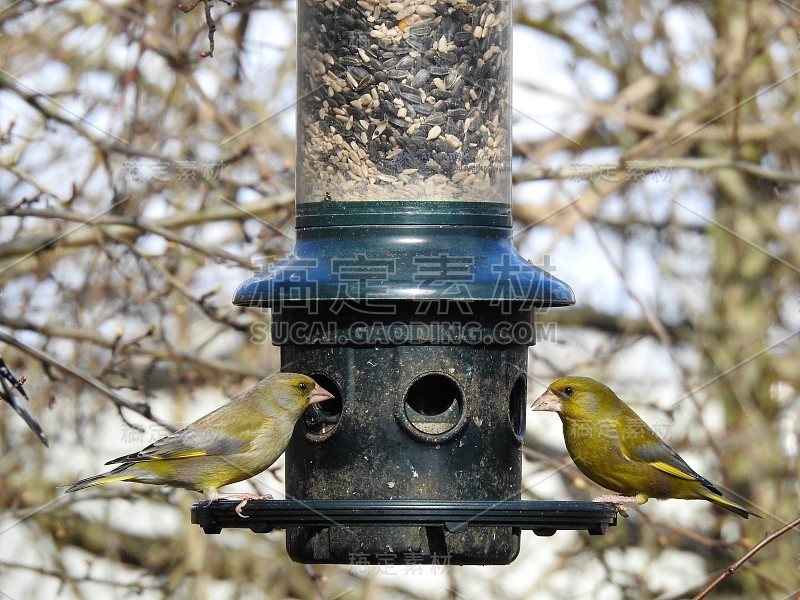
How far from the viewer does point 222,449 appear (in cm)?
594

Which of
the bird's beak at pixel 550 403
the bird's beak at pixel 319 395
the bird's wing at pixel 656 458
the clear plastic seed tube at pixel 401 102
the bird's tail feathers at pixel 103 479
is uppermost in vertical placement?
the clear plastic seed tube at pixel 401 102

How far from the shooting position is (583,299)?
11.7 m

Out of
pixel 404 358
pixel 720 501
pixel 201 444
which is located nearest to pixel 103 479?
pixel 201 444

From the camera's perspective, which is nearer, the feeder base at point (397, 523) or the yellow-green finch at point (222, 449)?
the feeder base at point (397, 523)

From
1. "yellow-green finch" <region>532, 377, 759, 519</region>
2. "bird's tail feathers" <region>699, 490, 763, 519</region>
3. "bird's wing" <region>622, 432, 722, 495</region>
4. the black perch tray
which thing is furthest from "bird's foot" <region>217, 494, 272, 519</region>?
"bird's tail feathers" <region>699, 490, 763, 519</region>

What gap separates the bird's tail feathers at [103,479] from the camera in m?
5.50

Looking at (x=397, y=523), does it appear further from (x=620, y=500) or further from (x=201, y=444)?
(x=620, y=500)

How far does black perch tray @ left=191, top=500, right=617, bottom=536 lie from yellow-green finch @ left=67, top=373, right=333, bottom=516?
2.17 feet

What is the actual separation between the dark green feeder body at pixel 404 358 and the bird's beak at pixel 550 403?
0.59 metres

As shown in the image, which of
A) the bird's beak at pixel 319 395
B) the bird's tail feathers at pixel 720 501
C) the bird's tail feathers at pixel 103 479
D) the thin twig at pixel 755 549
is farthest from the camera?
the bird's tail feathers at pixel 720 501

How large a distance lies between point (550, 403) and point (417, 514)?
161 centimetres

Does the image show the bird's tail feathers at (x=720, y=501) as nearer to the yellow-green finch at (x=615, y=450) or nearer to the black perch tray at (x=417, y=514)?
the yellow-green finch at (x=615, y=450)

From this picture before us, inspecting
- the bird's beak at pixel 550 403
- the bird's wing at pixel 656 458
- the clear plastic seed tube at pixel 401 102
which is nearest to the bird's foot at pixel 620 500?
the bird's wing at pixel 656 458

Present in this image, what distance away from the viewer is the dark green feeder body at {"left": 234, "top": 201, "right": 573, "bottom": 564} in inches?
→ 218
